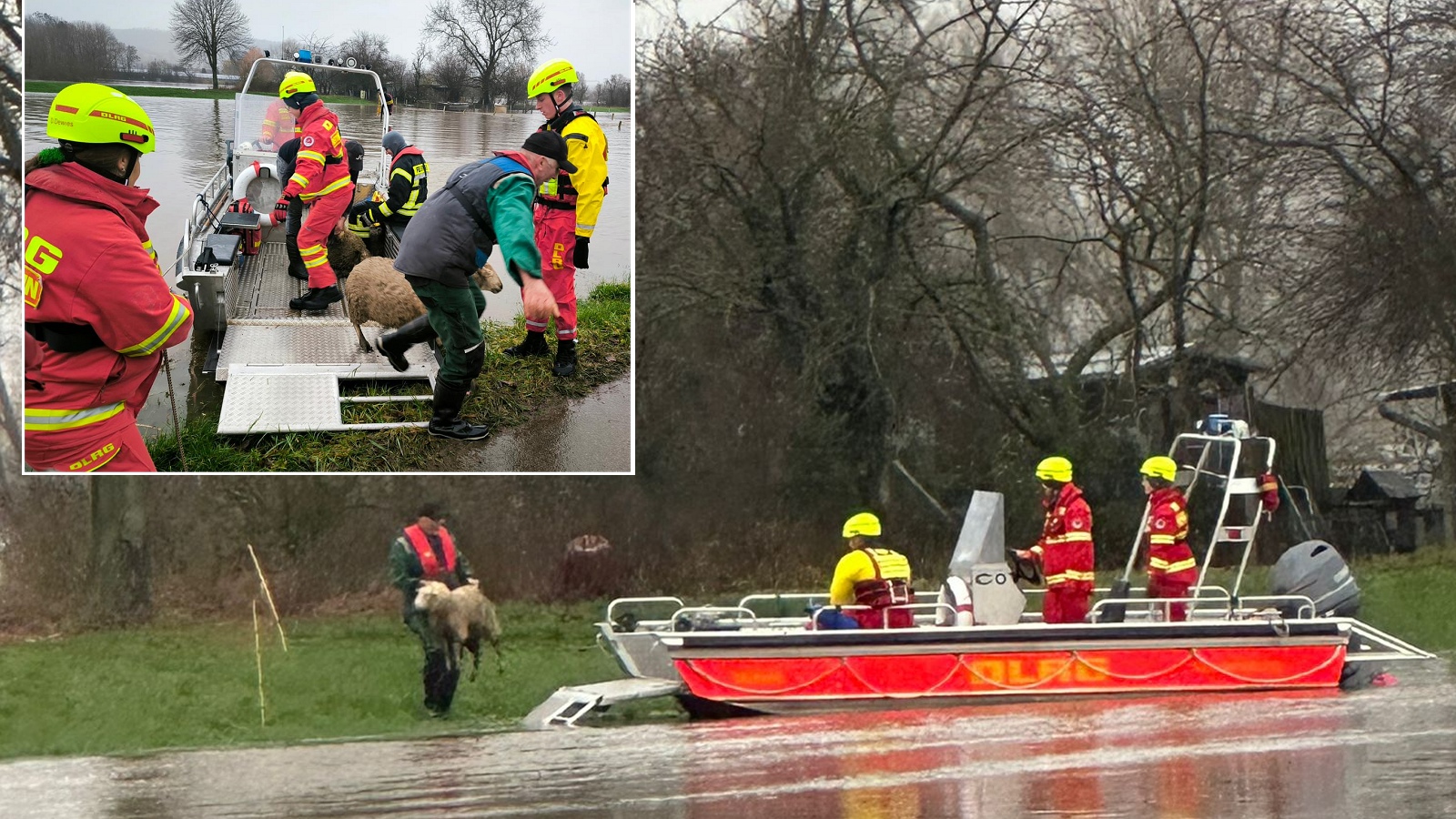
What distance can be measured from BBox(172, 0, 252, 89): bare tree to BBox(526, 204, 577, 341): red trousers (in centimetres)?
244

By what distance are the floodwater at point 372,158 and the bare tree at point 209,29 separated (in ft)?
1.10

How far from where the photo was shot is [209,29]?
11.2 meters

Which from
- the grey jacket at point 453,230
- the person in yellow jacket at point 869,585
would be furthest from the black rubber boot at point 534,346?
the person in yellow jacket at point 869,585

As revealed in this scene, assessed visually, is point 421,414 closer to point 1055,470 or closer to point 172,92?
point 172,92

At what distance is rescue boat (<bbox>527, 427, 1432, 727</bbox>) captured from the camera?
9742 millimetres

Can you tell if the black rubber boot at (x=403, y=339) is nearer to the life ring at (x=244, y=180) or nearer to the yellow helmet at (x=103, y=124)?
the life ring at (x=244, y=180)

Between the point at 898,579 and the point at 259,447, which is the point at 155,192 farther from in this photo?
the point at 898,579

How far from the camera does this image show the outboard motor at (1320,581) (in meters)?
10.5

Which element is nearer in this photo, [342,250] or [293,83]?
[293,83]

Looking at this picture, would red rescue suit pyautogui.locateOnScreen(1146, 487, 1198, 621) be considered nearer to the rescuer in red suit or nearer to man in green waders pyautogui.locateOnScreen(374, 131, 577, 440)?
the rescuer in red suit

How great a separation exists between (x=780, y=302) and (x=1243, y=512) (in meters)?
5.23

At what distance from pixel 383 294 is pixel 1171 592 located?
225 inches

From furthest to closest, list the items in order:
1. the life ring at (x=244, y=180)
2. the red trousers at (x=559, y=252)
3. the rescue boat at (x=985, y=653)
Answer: the red trousers at (x=559, y=252), the life ring at (x=244, y=180), the rescue boat at (x=985, y=653)

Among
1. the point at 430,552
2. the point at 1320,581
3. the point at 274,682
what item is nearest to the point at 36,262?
the point at 430,552
